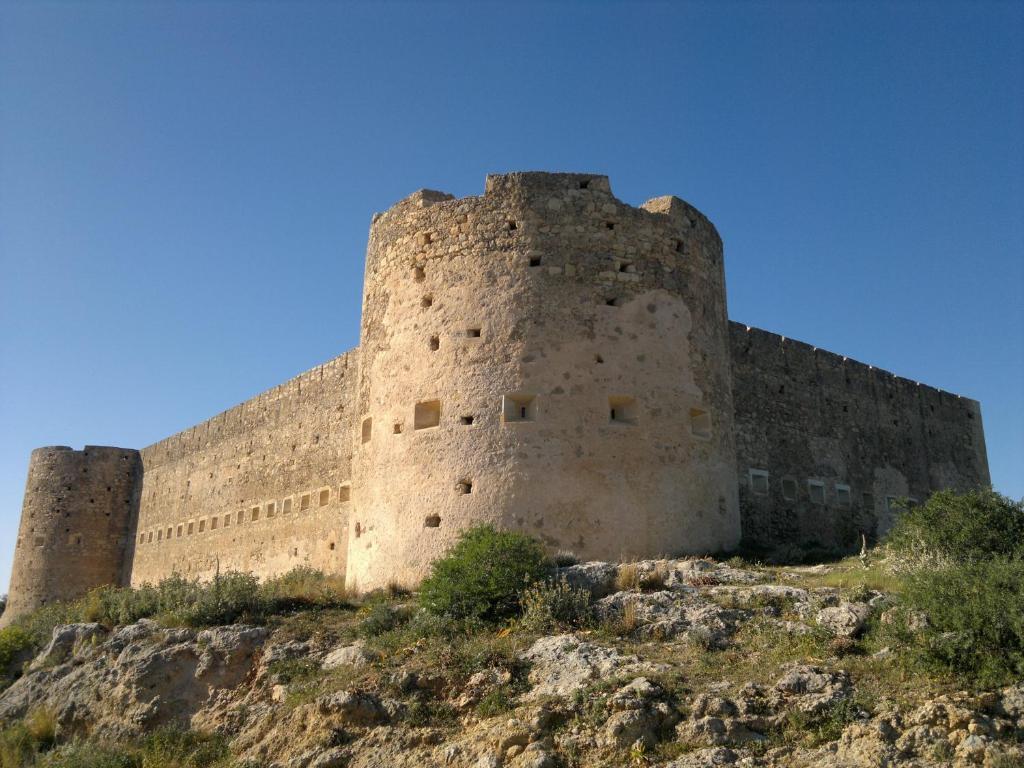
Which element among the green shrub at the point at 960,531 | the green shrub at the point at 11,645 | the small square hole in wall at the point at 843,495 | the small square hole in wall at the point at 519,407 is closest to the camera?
the green shrub at the point at 960,531

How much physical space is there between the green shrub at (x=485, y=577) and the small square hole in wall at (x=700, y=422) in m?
3.21

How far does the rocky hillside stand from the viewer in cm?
652

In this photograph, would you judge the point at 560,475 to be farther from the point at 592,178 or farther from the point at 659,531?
the point at 592,178

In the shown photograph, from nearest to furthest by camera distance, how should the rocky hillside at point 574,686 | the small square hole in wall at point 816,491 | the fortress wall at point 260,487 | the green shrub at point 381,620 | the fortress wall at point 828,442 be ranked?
the rocky hillside at point 574,686 < the green shrub at point 381,620 < the fortress wall at point 828,442 < the small square hole in wall at point 816,491 < the fortress wall at point 260,487

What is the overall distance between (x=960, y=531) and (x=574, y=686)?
457 cm

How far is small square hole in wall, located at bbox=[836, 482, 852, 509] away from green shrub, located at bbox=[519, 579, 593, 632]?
32.9 ft

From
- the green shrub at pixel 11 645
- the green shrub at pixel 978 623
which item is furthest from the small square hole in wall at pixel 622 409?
the green shrub at pixel 11 645

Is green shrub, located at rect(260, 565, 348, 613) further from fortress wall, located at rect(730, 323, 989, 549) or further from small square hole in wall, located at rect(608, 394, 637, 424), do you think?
fortress wall, located at rect(730, 323, 989, 549)

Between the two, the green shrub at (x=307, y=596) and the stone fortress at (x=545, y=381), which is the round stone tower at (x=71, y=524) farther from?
the stone fortress at (x=545, y=381)

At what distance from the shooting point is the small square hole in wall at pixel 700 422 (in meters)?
12.2

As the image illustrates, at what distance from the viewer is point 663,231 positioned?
41.5ft

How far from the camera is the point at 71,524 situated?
2723 cm

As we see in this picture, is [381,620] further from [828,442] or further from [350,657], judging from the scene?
[828,442]

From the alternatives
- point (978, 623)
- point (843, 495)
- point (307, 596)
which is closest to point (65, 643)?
point (307, 596)
